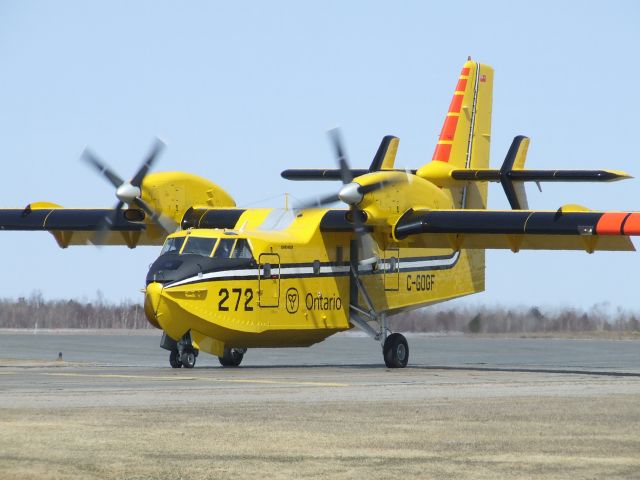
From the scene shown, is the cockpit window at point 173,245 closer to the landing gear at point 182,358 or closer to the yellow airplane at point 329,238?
the yellow airplane at point 329,238

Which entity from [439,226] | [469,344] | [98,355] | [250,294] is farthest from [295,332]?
[469,344]

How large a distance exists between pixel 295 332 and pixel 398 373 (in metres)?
3.45

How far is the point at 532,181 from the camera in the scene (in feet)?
96.8

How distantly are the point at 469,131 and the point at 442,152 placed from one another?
1.42 meters

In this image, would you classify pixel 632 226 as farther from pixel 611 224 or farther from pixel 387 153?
pixel 387 153

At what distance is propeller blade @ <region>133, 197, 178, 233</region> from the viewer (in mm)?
28375

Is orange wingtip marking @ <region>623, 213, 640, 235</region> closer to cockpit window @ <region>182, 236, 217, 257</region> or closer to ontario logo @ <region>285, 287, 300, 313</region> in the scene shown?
ontario logo @ <region>285, 287, 300, 313</region>

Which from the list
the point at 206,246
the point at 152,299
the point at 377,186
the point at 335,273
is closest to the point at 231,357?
the point at 335,273

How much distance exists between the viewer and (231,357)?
27703 millimetres

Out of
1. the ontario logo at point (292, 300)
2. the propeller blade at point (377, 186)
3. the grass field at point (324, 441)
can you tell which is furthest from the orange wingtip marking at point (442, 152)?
the grass field at point (324, 441)

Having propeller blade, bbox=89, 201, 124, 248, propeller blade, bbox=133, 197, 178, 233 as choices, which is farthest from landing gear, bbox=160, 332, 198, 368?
propeller blade, bbox=89, 201, 124, 248

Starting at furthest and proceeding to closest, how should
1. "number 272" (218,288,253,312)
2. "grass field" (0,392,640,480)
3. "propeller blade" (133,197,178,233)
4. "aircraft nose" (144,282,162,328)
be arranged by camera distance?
1. "propeller blade" (133,197,178,233)
2. "number 272" (218,288,253,312)
3. "aircraft nose" (144,282,162,328)
4. "grass field" (0,392,640,480)

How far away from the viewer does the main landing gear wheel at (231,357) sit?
27.6 m

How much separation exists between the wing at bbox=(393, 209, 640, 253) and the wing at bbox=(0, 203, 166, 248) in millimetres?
6927
